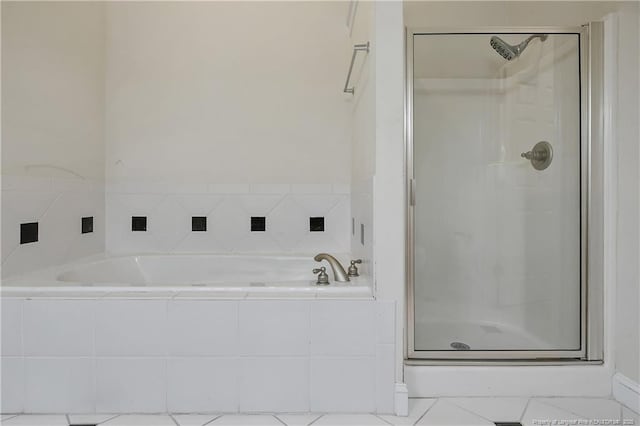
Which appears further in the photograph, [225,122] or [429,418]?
[225,122]

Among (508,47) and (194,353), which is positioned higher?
(508,47)

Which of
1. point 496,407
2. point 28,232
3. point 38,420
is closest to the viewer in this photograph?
point 38,420

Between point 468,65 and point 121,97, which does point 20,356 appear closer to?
point 121,97

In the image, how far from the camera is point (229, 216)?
2590mm

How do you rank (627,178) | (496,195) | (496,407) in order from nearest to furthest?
1. (496,407)
2. (627,178)
3. (496,195)

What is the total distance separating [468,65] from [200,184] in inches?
64.6

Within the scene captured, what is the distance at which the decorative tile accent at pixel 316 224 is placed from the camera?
261 centimetres

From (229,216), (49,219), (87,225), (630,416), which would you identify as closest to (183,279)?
(229,216)

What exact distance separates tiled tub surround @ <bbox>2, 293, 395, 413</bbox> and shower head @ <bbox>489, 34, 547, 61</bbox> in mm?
1241

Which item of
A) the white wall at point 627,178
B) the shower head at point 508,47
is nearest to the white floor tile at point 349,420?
the white wall at point 627,178

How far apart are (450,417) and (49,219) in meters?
1.95

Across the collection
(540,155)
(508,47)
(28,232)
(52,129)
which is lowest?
(28,232)

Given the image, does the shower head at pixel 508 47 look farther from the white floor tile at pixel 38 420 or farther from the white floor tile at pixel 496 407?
the white floor tile at pixel 38 420

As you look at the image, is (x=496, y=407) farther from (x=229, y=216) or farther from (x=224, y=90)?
(x=224, y=90)
